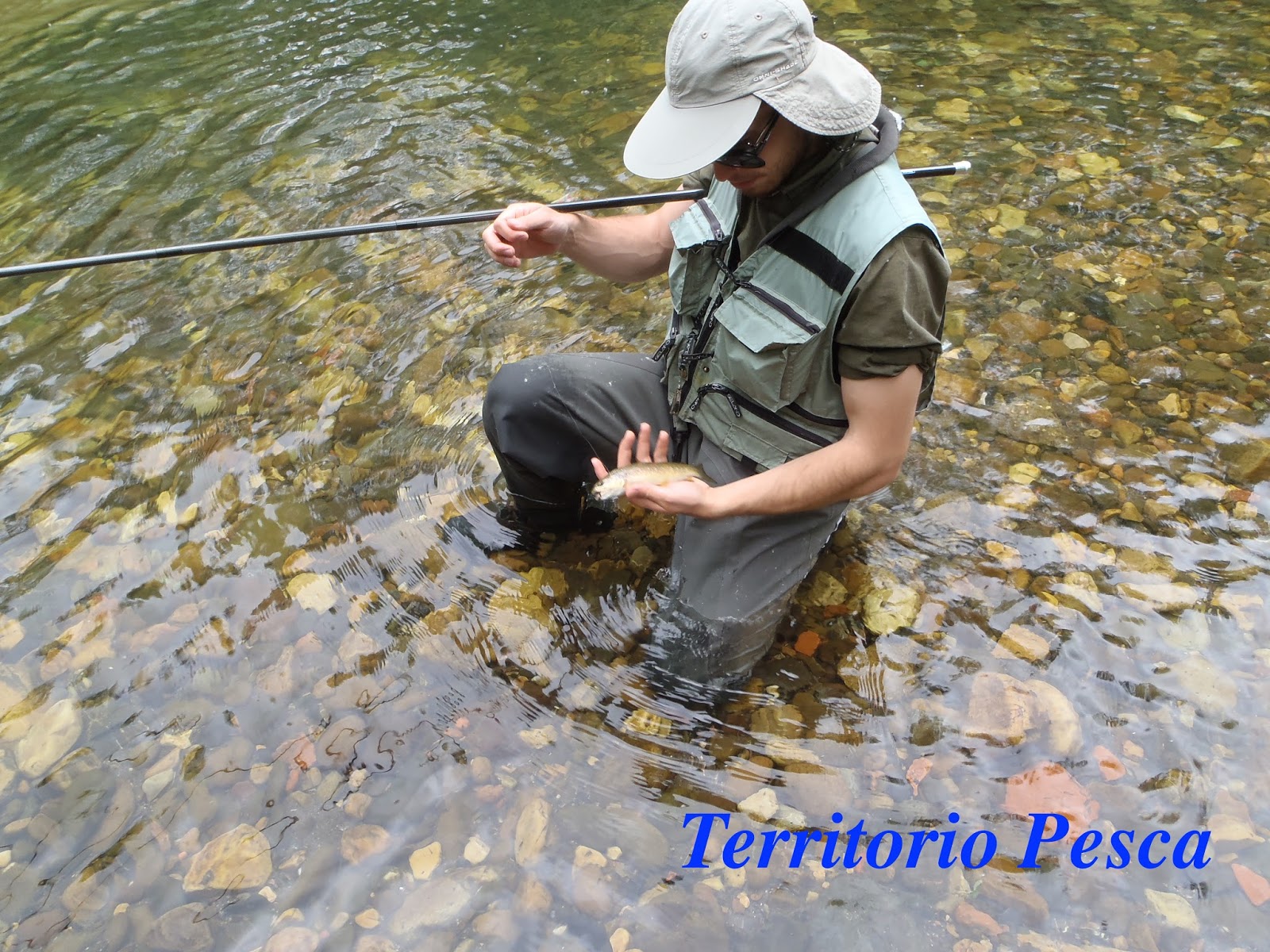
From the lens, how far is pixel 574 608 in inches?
159

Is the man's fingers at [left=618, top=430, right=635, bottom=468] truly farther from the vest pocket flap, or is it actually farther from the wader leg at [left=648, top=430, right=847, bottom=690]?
the vest pocket flap

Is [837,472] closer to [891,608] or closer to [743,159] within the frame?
[743,159]

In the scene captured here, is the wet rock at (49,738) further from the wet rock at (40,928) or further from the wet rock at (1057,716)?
the wet rock at (1057,716)

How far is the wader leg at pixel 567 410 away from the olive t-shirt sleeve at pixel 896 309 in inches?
42.7

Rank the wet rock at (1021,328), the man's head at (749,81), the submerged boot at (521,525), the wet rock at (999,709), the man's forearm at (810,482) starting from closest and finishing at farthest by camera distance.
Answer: the man's head at (749,81) → the man's forearm at (810,482) → the wet rock at (999,709) → the submerged boot at (521,525) → the wet rock at (1021,328)

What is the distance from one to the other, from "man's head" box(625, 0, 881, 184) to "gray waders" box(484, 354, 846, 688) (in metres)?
1.15

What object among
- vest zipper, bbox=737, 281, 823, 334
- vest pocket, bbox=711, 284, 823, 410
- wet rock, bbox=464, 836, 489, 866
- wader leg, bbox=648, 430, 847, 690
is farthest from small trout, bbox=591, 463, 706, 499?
wet rock, bbox=464, 836, 489, 866

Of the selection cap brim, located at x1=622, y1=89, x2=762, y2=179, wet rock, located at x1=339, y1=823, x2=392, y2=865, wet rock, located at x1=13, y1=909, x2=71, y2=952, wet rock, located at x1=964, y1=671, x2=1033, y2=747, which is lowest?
wet rock, located at x1=964, y1=671, x2=1033, y2=747

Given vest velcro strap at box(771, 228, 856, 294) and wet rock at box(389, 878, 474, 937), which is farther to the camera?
wet rock at box(389, 878, 474, 937)

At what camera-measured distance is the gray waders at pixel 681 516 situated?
347 centimetres

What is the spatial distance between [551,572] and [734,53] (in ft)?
7.64

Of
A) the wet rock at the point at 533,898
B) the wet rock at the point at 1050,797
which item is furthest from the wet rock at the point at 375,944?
the wet rock at the point at 1050,797

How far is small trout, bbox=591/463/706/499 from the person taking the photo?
328 centimetres

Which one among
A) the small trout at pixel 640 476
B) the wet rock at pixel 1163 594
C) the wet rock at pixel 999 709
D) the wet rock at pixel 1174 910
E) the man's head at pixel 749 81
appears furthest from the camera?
the wet rock at pixel 1163 594
